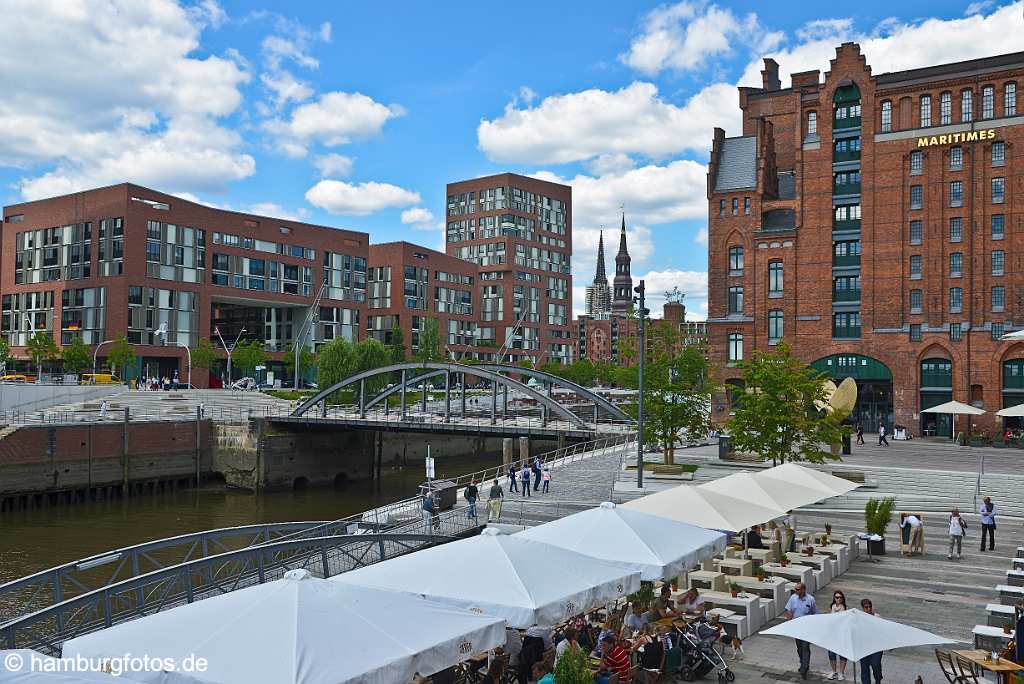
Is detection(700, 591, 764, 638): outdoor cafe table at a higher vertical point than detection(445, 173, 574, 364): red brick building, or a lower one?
lower

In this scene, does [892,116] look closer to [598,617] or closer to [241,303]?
[598,617]

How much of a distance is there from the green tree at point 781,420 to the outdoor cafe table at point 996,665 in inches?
749

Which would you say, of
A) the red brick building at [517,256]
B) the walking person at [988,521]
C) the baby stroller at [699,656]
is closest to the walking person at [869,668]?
the baby stroller at [699,656]

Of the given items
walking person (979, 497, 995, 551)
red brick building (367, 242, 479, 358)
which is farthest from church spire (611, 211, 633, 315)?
walking person (979, 497, 995, 551)

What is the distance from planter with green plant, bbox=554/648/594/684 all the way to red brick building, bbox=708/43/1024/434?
49.9m

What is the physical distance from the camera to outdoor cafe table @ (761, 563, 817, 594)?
55.3ft

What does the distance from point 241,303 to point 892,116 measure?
6298 cm

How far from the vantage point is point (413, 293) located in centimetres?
10988

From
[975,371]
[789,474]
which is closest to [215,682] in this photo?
[789,474]

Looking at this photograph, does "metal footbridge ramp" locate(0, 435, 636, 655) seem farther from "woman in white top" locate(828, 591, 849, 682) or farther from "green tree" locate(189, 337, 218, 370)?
"green tree" locate(189, 337, 218, 370)

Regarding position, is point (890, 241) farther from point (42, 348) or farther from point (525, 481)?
point (42, 348)

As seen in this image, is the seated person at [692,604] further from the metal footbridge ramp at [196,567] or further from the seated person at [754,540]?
the metal footbridge ramp at [196,567]

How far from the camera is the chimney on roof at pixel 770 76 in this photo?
6877cm

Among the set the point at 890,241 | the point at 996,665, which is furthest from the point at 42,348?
the point at 996,665
